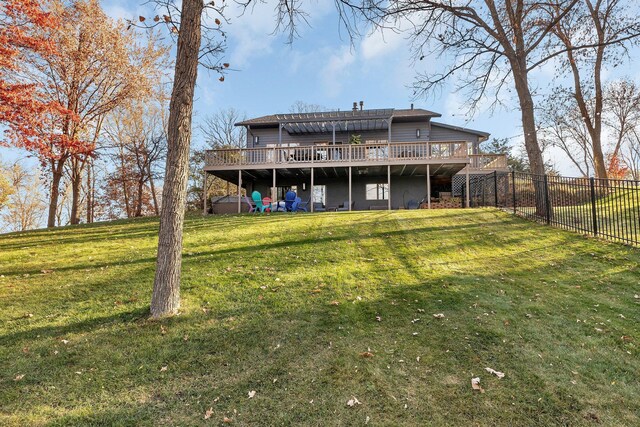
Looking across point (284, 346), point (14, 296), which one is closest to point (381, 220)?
point (284, 346)

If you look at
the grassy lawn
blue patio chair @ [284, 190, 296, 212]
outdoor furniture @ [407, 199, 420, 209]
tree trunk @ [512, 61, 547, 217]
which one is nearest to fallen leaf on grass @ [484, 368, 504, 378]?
→ the grassy lawn

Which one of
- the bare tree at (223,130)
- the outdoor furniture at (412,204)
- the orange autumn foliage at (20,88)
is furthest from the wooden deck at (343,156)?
the bare tree at (223,130)

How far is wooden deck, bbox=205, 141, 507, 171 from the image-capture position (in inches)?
609

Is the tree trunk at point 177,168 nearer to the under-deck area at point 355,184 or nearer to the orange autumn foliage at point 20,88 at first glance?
the orange autumn foliage at point 20,88

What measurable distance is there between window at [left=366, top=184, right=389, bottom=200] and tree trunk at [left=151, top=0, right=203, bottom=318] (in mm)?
15786

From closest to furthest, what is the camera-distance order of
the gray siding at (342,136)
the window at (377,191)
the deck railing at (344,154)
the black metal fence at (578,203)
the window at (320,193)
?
the black metal fence at (578,203)
the deck railing at (344,154)
the window at (377,191)
the window at (320,193)
the gray siding at (342,136)

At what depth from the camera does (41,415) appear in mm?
2533

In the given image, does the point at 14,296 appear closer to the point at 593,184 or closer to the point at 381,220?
the point at 381,220

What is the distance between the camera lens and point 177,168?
4.19m

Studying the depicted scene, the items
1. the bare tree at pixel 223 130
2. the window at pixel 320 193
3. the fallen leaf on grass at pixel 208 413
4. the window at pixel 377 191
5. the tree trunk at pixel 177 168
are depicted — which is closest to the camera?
the fallen leaf on grass at pixel 208 413

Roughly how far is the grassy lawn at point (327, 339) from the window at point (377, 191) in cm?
1253

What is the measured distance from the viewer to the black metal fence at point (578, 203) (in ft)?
25.2

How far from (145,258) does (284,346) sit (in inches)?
174

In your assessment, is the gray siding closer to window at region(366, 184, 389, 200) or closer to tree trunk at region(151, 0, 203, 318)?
window at region(366, 184, 389, 200)
